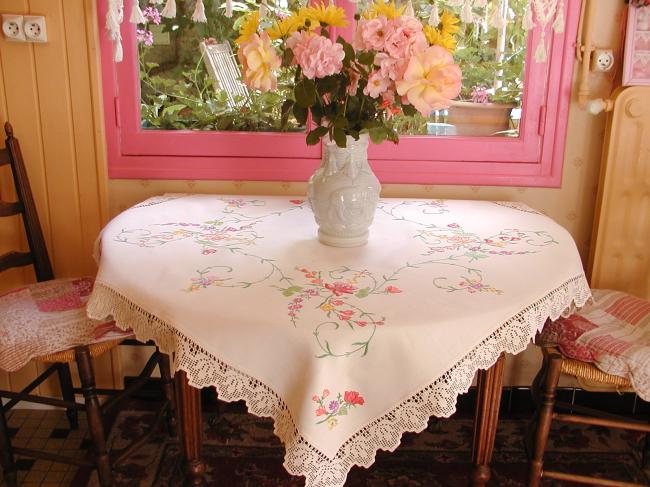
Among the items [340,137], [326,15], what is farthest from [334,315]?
[326,15]

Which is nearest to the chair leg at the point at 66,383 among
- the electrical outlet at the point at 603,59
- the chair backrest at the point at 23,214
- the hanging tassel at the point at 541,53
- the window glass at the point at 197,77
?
the chair backrest at the point at 23,214

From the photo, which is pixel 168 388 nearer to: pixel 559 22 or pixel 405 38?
pixel 405 38

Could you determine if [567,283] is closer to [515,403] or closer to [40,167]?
[515,403]

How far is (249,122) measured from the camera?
2229 mm

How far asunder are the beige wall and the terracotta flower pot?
0.20 meters

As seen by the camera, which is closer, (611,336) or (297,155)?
(611,336)

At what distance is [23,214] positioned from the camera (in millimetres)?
2082

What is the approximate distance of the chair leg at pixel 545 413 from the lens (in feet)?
5.29

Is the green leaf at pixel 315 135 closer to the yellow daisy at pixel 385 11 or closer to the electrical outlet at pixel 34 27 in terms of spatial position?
the yellow daisy at pixel 385 11

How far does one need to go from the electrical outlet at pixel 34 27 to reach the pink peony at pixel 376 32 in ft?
3.84

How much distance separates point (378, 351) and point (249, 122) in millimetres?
1254

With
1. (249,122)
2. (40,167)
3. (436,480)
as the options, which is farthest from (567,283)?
(40,167)

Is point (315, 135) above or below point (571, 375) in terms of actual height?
above

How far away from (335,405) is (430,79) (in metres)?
0.68
